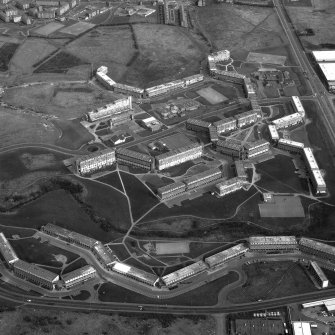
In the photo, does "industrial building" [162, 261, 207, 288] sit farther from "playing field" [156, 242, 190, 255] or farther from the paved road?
the paved road

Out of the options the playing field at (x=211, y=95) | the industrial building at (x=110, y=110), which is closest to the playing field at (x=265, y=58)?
the playing field at (x=211, y=95)

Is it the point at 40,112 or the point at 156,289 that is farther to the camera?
the point at 40,112

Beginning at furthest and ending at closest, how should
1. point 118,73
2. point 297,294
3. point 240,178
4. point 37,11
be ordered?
point 37,11 < point 118,73 < point 240,178 < point 297,294

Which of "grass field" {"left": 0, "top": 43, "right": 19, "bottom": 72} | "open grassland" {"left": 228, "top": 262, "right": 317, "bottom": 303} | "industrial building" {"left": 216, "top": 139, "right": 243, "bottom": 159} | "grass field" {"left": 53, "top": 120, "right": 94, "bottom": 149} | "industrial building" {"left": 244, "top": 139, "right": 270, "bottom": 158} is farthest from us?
"grass field" {"left": 0, "top": 43, "right": 19, "bottom": 72}

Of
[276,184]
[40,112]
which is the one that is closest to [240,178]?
[276,184]

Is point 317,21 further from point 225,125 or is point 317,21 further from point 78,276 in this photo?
point 78,276

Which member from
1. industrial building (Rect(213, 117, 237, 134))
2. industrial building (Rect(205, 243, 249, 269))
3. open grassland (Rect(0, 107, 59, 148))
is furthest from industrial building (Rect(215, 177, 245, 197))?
open grassland (Rect(0, 107, 59, 148))

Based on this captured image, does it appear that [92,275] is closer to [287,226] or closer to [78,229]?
[78,229]
